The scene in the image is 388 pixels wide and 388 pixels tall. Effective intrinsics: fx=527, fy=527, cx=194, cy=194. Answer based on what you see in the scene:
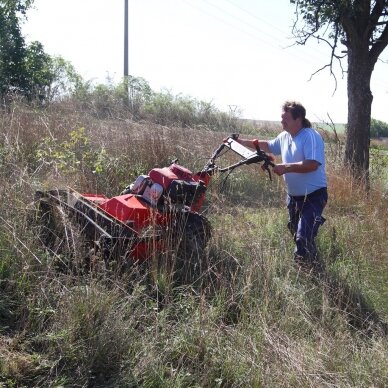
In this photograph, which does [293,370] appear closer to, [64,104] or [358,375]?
[358,375]

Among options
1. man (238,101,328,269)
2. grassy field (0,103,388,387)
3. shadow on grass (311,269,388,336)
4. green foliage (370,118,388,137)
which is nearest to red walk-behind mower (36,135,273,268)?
grassy field (0,103,388,387)

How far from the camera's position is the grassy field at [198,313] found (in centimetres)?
304

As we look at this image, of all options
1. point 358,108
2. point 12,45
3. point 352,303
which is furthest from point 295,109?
point 12,45

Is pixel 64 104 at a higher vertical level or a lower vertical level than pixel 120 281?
higher


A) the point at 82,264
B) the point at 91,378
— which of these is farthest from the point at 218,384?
the point at 82,264

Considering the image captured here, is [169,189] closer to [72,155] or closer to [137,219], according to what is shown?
[137,219]

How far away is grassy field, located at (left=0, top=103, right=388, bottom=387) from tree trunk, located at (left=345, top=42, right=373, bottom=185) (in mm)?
3220

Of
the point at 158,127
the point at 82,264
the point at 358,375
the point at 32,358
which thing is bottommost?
the point at 358,375

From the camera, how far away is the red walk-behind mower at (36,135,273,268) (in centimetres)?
396

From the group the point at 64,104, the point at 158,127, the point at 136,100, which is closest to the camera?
the point at 158,127

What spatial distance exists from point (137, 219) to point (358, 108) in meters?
5.55

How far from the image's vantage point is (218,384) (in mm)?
3027

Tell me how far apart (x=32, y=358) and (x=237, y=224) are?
291cm

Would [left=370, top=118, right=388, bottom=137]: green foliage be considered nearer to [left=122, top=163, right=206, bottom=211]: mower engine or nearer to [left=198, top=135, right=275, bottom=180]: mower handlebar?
[left=198, top=135, right=275, bottom=180]: mower handlebar
